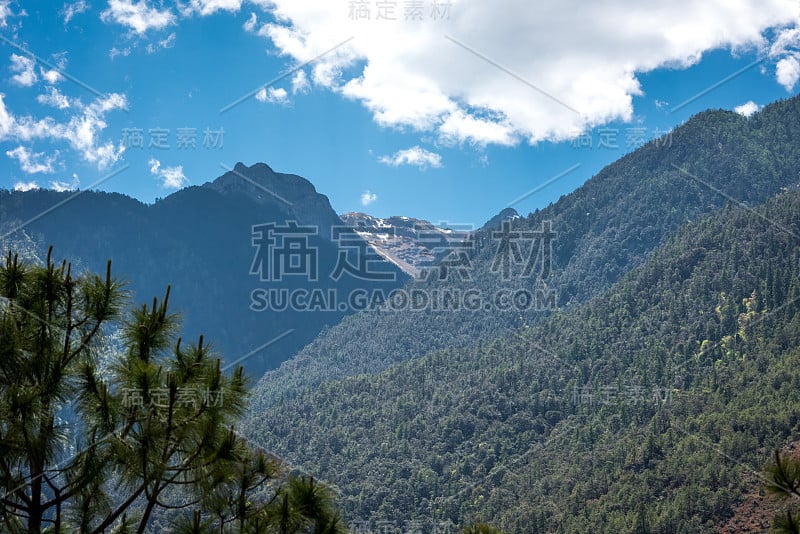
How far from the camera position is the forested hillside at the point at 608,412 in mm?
106750

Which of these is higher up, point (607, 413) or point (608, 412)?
point (608, 412)

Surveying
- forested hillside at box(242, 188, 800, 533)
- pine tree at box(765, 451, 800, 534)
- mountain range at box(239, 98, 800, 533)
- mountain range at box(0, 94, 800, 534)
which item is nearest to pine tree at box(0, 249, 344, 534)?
pine tree at box(765, 451, 800, 534)

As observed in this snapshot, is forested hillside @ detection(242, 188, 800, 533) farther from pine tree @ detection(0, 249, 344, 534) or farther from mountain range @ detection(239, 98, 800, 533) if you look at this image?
pine tree @ detection(0, 249, 344, 534)

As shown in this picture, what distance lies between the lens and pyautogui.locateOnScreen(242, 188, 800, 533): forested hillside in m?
107

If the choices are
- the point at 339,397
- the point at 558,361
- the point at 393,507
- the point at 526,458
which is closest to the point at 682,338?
the point at 558,361

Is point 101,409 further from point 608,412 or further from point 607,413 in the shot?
point 608,412

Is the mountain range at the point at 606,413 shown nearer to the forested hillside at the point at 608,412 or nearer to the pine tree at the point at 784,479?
the forested hillside at the point at 608,412

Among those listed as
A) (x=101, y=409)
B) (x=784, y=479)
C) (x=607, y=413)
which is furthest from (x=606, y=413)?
(x=101, y=409)

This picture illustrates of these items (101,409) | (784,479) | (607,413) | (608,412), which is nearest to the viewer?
(101,409)

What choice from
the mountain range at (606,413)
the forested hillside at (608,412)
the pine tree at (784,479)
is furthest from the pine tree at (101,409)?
the forested hillside at (608,412)

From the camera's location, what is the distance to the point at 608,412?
145 metres

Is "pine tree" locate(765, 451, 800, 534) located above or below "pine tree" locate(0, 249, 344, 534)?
below

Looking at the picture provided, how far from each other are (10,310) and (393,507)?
136331 mm

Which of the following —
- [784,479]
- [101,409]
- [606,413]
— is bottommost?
[606,413]
